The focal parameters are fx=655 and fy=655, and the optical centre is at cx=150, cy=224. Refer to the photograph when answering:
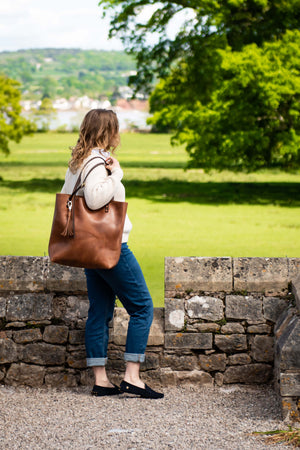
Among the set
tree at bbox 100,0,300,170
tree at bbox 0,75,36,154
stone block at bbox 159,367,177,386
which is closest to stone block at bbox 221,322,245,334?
stone block at bbox 159,367,177,386

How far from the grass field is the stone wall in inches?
114

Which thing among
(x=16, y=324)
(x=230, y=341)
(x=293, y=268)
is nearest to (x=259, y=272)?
(x=293, y=268)

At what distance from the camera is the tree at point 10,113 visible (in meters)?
29.5

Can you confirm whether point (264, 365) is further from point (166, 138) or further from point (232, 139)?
point (166, 138)

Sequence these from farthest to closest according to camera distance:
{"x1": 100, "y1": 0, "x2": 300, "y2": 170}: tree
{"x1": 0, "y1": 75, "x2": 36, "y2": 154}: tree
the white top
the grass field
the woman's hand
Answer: {"x1": 0, "y1": 75, "x2": 36, "y2": 154}: tree → {"x1": 100, "y1": 0, "x2": 300, "y2": 170}: tree → the grass field → the woman's hand → the white top

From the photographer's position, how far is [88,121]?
454cm

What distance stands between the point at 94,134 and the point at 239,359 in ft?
6.83

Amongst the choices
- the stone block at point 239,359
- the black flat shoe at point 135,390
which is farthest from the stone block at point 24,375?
the stone block at point 239,359

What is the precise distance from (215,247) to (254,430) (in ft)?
29.3

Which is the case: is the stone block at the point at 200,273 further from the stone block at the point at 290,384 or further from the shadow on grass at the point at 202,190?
the shadow on grass at the point at 202,190

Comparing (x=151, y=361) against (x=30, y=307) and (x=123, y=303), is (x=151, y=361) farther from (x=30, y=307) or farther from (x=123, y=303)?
(x=30, y=307)

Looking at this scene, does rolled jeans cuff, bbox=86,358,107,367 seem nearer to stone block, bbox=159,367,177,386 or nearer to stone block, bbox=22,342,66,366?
stone block, bbox=22,342,66,366

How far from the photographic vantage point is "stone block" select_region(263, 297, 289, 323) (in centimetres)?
507

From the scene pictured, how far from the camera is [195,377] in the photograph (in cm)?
513
